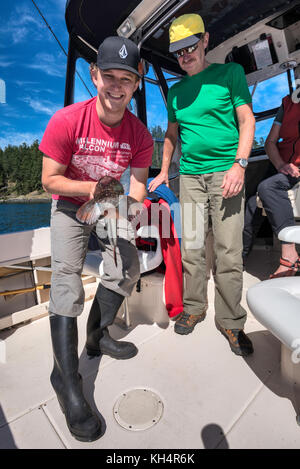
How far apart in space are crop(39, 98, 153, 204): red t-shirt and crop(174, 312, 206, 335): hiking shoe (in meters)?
1.12

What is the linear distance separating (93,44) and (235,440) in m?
3.69

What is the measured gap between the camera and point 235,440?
110 cm

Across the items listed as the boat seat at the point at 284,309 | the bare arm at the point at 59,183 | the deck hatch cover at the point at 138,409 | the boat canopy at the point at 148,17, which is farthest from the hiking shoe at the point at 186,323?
the boat canopy at the point at 148,17

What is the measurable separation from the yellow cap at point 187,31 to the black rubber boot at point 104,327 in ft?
5.13

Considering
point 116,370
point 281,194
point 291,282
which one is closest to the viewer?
point 291,282

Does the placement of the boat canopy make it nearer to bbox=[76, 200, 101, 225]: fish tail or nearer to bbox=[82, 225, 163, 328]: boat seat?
bbox=[82, 225, 163, 328]: boat seat

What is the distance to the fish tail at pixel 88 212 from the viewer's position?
1.20 m

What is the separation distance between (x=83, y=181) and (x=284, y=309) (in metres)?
1.04

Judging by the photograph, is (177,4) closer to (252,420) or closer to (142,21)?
(142,21)

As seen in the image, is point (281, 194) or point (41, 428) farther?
point (281, 194)

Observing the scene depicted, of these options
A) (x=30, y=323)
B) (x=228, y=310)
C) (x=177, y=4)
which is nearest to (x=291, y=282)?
(x=228, y=310)

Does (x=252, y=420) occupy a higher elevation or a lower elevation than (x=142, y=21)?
lower

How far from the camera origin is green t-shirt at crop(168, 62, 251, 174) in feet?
5.18
